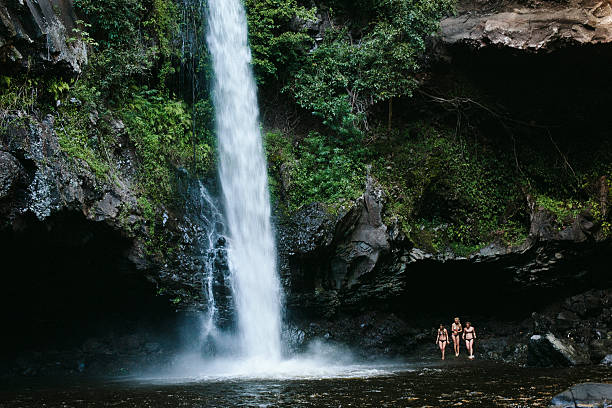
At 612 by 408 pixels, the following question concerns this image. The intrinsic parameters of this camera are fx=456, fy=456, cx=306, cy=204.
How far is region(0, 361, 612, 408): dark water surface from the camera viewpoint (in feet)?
20.3

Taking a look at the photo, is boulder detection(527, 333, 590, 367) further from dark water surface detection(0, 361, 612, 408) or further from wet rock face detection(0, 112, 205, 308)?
wet rock face detection(0, 112, 205, 308)

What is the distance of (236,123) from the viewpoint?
13867 mm

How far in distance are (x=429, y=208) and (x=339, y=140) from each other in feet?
11.2

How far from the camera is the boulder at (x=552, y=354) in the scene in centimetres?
946

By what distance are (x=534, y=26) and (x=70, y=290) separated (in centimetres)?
1358

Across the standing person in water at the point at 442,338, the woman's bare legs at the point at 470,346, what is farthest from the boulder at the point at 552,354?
the standing person in water at the point at 442,338

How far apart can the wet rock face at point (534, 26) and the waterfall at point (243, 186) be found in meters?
6.31

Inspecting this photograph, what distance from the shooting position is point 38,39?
9.19 metres

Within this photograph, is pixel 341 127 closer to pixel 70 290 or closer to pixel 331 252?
pixel 331 252

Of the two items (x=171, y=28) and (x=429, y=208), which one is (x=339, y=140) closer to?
(x=429, y=208)

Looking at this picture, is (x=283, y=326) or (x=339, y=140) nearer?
(x=283, y=326)

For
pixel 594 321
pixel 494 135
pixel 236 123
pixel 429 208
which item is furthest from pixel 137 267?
pixel 594 321

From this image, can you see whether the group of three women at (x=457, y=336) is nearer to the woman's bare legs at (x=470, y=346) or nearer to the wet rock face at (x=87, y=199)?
the woman's bare legs at (x=470, y=346)

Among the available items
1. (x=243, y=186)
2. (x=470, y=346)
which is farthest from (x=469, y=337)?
(x=243, y=186)
